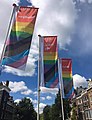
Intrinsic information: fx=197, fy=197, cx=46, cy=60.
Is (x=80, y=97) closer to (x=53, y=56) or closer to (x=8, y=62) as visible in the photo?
(x=53, y=56)

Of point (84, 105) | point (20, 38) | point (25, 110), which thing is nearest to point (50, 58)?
point (20, 38)

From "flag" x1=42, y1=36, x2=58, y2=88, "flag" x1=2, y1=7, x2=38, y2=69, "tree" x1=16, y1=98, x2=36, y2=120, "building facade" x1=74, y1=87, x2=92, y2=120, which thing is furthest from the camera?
"tree" x1=16, y1=98, x2=36, y2=120

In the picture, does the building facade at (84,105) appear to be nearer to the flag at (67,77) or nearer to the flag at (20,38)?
the flag at (67,77)

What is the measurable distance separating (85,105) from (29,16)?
61.6 m

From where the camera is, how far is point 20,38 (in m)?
14.9

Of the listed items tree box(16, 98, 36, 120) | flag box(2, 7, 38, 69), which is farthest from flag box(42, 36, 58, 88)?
tree box(16, 98, 36, 120)

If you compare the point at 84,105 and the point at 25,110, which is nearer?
the point at 84,105

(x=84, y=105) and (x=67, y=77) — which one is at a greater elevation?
(x=84, y=105)

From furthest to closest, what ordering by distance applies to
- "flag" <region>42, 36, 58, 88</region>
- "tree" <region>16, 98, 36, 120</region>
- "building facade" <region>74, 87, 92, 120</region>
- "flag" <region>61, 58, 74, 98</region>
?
"tree" <region>16, 98, 36, 120</region>, "building facade" <region>74, 87, 92, 120</region>, "flag" <region>61, 58, 74, 98</region>, "flag" <region>42, 36, 58, 88</region>

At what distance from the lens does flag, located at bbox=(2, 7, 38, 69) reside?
1410 centimetres

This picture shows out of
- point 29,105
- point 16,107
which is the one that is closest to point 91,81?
point 29,105

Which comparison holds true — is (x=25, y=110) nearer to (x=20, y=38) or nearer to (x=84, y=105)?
(x=84, y=105)

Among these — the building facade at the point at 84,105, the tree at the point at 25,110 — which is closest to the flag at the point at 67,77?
the building facade at the point at 84,105

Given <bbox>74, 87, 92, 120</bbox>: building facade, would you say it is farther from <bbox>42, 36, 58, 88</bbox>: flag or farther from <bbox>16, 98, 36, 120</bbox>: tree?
Result: <bbox>42, 36, 58, 88</bbox>: flag
